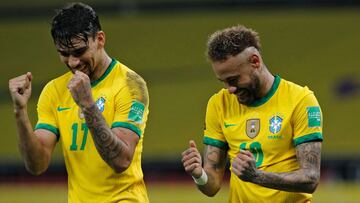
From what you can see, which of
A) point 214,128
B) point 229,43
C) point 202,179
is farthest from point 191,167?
point 229,43

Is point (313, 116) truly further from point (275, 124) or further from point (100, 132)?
point (100, 132)

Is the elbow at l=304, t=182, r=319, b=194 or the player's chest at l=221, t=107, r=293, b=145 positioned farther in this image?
the player's chest at l=221, t=107, r=293, b=145

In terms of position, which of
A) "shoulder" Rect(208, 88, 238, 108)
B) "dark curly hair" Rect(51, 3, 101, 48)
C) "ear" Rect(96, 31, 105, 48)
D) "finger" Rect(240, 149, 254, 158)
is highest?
"dark curly hair" Rect(51, 3, 101, 48)

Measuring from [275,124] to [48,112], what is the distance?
140 centimetres

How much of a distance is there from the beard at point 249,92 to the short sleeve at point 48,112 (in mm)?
1139

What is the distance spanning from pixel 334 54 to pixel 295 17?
111 cm

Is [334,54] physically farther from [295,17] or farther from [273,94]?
[273,94]

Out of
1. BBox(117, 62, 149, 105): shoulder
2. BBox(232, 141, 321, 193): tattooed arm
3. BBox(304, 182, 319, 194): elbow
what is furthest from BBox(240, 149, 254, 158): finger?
BBox(117, 62, 149, 105): shoulder

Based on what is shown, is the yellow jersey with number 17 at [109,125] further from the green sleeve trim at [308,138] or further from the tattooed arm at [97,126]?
the green sleeve trim at [308,138]

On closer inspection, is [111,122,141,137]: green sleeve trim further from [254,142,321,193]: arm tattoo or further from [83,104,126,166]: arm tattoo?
[254,142,321,193]: arm tattoo

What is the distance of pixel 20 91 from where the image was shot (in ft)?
18.8

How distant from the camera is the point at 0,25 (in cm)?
2091

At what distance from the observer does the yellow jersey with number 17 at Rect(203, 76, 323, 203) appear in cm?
577

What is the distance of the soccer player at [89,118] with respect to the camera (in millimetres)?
5605
